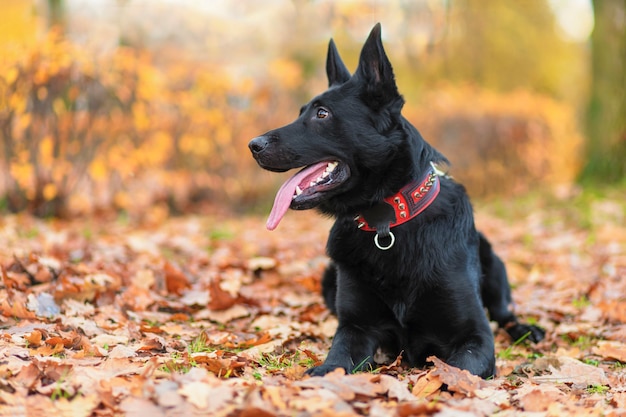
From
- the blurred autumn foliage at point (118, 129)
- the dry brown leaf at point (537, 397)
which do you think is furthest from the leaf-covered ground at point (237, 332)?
the blurred autumn foliage at point (118, 129)

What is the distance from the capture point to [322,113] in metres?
3.25

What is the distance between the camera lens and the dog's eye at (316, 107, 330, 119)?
127 inches

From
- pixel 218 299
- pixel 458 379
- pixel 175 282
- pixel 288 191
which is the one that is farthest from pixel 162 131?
pixel 458 379

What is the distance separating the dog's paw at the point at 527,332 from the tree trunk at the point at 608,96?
288 inches

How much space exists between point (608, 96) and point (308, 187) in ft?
30.7

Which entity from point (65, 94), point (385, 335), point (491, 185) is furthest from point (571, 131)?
point (385, 335)

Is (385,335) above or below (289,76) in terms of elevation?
below

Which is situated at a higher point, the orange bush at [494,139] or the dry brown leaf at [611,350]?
the orange bush at [494,139]

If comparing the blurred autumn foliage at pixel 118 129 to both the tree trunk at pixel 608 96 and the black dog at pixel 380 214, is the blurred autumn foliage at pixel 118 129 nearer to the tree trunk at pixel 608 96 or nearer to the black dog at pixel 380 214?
the tree trunk at pixel 608 96

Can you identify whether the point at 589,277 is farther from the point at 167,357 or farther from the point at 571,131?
the point at 571,131

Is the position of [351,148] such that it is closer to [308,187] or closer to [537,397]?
[308,187]

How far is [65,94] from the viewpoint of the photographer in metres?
7.98

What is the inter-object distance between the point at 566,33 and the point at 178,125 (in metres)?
18.5

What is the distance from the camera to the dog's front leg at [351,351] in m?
2.85
